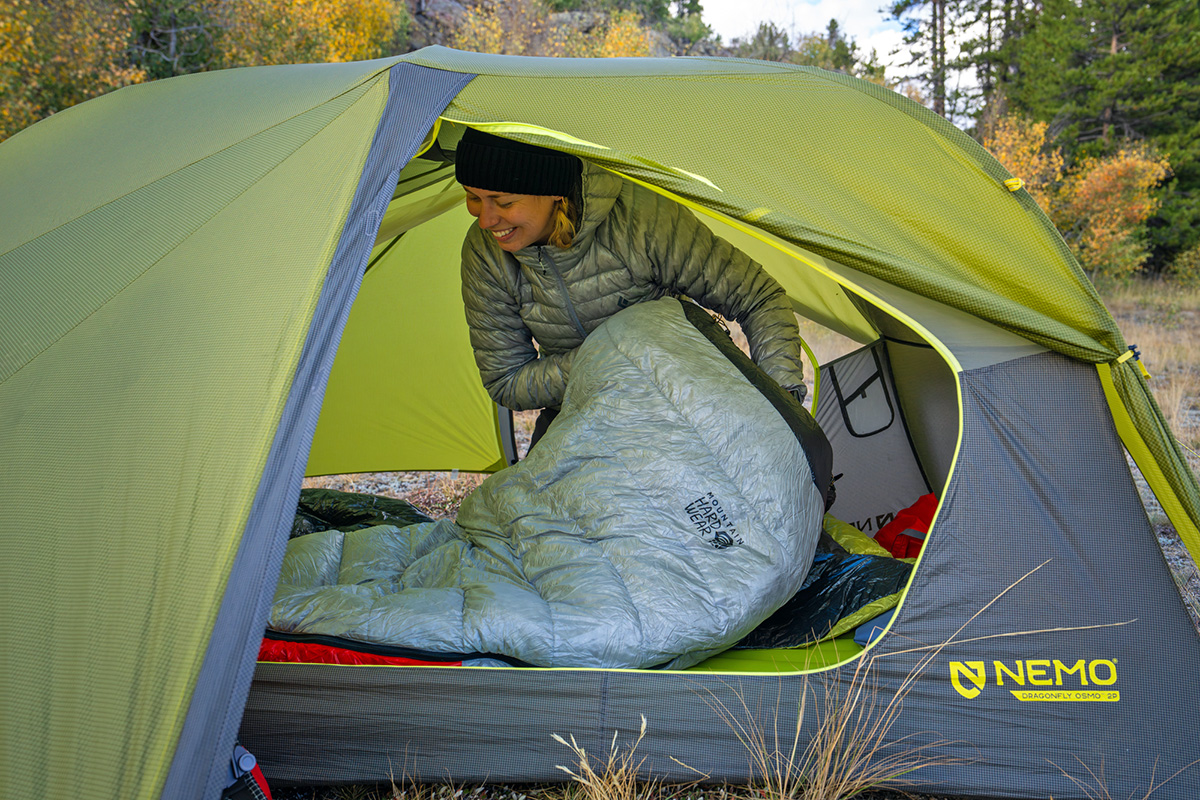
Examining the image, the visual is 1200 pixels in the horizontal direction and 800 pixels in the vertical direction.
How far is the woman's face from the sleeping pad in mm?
347

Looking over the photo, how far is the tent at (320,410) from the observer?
1117mm

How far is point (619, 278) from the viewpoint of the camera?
219cm

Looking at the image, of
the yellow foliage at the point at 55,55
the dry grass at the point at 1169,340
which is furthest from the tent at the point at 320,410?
the yellow foliage at the point at 55,55

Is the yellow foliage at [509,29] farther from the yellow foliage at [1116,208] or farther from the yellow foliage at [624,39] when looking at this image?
the yellow foliage at [1116,208]

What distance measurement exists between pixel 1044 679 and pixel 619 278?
4.43ft

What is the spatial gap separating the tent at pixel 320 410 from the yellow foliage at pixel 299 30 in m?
10.00

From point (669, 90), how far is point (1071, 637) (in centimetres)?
136

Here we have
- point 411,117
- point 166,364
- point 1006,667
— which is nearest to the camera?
point 166,364

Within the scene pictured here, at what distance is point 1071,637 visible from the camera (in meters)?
1.48

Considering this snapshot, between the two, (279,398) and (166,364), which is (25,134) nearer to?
(166,364)

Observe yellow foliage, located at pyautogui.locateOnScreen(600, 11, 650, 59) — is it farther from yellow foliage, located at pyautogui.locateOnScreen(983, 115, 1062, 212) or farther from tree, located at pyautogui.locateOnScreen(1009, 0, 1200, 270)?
tree, located at pyautogui.locateOnScreen(1009, 0, 1200, 270)

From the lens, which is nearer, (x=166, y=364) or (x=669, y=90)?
(x=166, y=364)

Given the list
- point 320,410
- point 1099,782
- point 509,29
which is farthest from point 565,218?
point 509,29

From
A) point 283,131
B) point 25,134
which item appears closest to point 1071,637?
point 283,131
